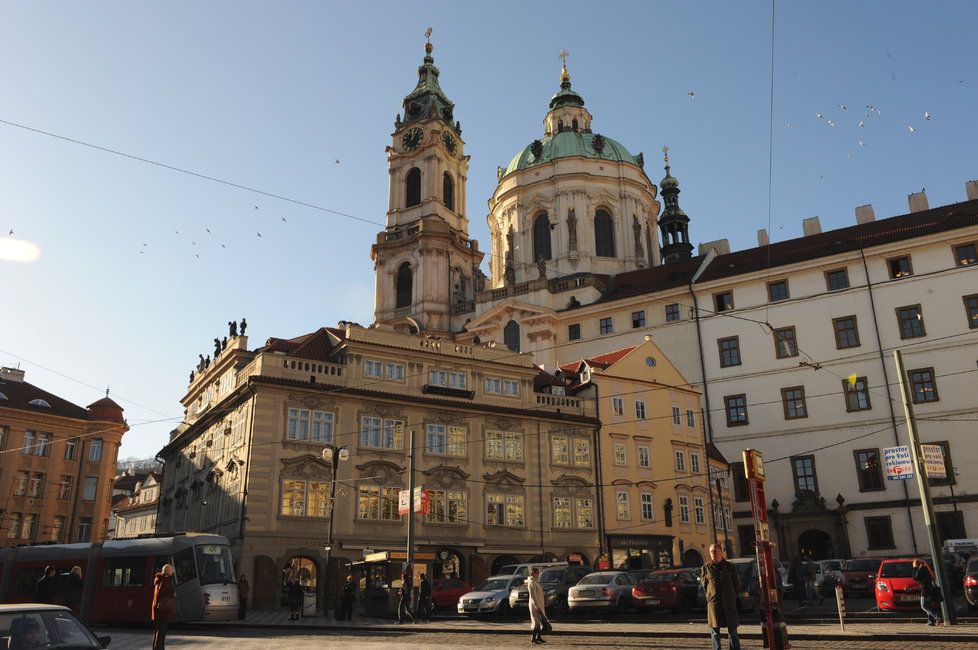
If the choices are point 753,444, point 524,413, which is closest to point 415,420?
point 524,413

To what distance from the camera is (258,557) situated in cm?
3491

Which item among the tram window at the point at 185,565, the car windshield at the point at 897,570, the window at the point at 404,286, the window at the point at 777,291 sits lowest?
A: the car windshield at the point at 897,570

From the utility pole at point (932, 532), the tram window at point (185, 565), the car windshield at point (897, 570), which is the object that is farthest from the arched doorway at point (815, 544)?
the tram window at point (185, 565)

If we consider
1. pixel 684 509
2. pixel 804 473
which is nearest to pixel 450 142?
pixel 804 473

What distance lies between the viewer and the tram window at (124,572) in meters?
26.4

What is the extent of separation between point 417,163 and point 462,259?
33.8 ft

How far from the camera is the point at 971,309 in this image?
169 feet

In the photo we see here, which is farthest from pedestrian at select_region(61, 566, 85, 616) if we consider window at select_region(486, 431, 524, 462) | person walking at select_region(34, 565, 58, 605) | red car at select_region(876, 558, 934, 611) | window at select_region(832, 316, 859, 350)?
window at select_region(832, 316, 859, 350)

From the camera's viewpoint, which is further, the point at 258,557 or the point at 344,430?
the point at 344,430

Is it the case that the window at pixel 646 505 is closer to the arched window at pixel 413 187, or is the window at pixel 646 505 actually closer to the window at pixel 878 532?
the window at pixel 878 532

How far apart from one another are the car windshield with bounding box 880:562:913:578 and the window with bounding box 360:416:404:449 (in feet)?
73.0

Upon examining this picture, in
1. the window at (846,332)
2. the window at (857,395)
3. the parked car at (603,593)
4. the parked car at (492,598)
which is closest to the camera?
the parked car at (603,593)

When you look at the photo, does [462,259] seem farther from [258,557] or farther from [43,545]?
→ [43,545]

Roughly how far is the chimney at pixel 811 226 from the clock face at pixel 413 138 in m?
35.3
